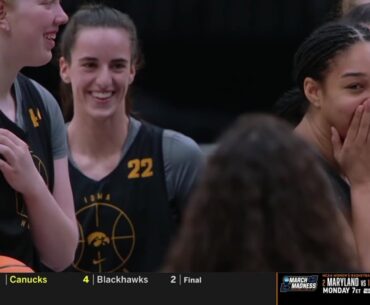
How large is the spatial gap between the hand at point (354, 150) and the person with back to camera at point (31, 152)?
833 millimetres

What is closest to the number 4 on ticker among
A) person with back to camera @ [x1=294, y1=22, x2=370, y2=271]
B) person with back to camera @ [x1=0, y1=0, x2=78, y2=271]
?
person with back to camera @ [x1=0, y1=0, x2=78, y2=271]

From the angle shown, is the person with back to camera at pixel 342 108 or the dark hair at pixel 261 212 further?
the person with back to camera at pixel 342 108

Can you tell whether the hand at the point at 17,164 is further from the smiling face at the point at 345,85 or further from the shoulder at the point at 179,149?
the smiling face at the point at 345,85

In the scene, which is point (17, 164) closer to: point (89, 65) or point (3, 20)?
point (3, 20)

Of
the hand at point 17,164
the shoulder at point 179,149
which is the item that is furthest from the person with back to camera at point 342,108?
the hand at point 17,164

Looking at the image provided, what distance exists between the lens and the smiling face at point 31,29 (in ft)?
11.6

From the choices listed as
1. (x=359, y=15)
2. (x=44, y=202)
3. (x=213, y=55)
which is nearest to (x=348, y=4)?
(x=359, y=15)

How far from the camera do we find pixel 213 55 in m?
7.38

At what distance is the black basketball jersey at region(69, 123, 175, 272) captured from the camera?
13.5ft

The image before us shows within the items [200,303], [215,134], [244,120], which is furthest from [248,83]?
[244,120]

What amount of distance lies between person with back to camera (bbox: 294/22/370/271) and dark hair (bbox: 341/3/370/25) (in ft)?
0.50

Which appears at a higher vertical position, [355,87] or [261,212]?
[355,87]

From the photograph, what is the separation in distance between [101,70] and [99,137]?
239 mm

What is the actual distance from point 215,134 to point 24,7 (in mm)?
3869
